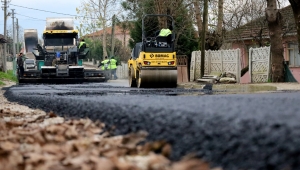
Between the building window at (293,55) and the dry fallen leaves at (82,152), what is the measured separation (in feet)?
93.6

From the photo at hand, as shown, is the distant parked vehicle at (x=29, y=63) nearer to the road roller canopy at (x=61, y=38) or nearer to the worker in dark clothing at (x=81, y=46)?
the road roller canopy at (x=61, y=38)

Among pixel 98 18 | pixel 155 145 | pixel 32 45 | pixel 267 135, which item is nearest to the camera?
pixel 267 135

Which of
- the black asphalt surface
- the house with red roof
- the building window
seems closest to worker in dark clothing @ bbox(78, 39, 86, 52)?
the house with red roof

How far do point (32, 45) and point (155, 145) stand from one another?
34.4 m

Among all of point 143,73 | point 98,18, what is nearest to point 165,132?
point 143,73

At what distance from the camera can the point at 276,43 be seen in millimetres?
20812

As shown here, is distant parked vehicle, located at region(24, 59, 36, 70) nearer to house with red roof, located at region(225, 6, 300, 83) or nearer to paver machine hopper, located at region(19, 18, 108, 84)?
paver machine hopper, located at region(19, 18, 108, 84)

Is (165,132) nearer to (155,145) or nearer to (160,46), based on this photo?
(155,145)

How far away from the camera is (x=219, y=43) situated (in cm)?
2914

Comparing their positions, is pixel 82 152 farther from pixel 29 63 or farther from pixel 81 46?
pixel 29 63

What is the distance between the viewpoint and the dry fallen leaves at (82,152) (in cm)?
241

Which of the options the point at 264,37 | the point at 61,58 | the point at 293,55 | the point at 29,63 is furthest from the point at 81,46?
the point at 293,55

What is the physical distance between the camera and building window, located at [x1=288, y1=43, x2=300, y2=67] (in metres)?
31.1

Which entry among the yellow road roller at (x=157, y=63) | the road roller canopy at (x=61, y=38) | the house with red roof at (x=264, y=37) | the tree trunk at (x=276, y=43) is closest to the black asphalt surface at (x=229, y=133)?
the yellow road roller at (x=157, y=63)
